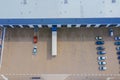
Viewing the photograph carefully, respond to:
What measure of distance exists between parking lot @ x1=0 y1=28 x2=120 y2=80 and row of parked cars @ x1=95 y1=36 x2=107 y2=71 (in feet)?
1.64

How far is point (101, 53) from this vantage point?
35875 millimetres

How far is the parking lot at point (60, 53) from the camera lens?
117ft

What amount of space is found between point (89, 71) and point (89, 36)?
5.84m

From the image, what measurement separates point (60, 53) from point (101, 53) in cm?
673

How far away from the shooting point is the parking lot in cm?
3559
